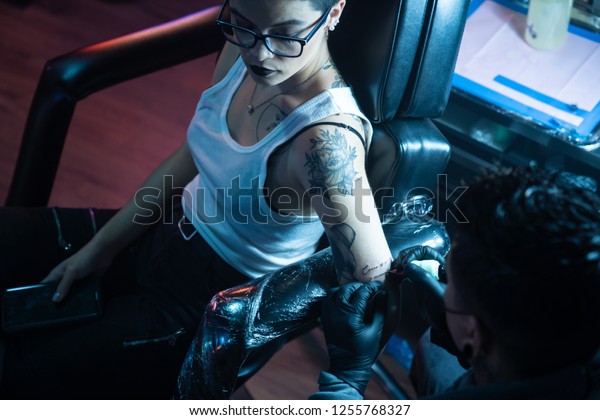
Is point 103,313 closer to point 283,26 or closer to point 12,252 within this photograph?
point 12,252

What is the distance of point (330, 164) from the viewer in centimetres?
121

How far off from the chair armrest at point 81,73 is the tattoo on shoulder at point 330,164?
0.60 metres

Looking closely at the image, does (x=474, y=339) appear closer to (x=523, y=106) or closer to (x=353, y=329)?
(x=353, y=329)

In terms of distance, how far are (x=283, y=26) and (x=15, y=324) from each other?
2.67 ft

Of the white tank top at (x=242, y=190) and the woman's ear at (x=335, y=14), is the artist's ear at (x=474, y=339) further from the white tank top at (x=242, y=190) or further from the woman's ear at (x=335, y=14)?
the woman's ear at (x=335, y=14)

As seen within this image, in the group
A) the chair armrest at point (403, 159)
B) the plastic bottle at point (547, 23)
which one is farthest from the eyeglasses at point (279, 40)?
the plastic bottle at point (547, 23)

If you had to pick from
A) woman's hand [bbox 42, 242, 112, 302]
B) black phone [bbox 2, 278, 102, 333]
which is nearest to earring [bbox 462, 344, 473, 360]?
black phone [bbox 2, 278, 102, 333]

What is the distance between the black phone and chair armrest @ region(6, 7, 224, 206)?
29 centimetres

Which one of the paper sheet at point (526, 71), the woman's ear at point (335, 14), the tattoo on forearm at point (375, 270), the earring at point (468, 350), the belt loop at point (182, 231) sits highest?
the woman's ear at point (335, 14)

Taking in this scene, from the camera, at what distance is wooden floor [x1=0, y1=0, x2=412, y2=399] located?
7.12 feet

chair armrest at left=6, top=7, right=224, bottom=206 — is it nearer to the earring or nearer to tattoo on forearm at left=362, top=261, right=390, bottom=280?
tattoo on forearm at left=362, top=261, right=390, bottom=280

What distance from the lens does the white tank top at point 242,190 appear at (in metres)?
1.29

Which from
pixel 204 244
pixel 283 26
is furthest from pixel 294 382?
pixel 283 26

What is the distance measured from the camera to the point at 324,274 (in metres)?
1.30
